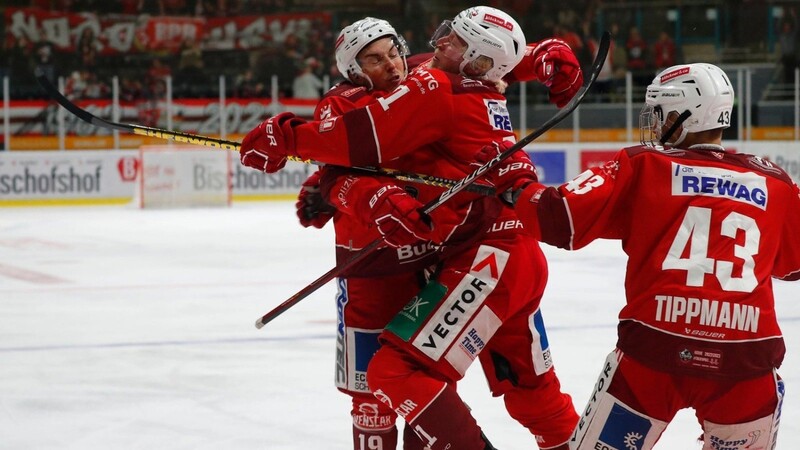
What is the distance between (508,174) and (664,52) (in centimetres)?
1185

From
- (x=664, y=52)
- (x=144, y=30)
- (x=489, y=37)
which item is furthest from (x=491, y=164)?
(x=144, y=30)

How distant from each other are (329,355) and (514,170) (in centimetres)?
219

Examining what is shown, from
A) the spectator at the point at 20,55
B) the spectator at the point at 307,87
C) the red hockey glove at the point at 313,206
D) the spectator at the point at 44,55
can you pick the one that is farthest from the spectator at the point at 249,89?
the red hockey glove at the point at 313,206

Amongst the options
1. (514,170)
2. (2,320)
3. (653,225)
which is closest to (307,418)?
(514,170)

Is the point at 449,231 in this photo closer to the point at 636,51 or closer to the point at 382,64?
the point at 382,64

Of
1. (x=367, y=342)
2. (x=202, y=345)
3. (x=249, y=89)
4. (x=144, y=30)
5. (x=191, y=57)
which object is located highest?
(x=144, y=30)

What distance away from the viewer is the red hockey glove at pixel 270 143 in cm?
250

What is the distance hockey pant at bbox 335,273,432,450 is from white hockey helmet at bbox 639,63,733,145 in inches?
29.7

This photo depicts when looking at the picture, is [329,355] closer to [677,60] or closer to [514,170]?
[514,170]

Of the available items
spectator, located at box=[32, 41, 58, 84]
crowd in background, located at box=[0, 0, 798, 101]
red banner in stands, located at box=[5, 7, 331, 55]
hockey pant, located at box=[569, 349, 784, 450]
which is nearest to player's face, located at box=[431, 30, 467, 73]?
hockey pant, located at box=[569, 349, 784, 450]

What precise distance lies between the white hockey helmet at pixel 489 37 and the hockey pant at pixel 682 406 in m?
0.79

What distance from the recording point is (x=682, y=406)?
2.07 meters

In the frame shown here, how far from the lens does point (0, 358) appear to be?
439cm

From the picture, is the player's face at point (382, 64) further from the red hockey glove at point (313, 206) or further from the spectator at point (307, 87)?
the spectator at point (307, 87)
